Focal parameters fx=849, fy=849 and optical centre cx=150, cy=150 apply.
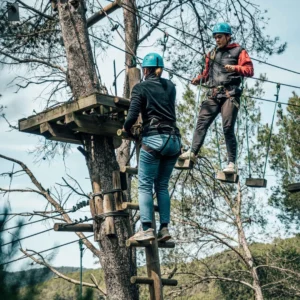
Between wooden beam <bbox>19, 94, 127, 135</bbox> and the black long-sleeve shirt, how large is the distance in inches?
21.7

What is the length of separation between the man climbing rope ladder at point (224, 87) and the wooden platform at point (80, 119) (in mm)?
803

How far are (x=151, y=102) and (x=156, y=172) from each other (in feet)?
1.87

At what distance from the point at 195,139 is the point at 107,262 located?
4.95 feet

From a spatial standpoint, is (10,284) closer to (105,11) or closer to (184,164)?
(184,164)

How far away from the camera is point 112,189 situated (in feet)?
26.1

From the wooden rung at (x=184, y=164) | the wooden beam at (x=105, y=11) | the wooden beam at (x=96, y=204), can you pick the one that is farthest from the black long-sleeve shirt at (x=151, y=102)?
the wooden beam at (x=105, y=11)

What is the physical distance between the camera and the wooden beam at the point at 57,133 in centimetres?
784

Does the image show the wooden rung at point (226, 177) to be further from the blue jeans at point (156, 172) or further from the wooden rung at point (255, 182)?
the blue jeans at point (156, 172)

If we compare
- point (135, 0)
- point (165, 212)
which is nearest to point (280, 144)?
point (135, 0)

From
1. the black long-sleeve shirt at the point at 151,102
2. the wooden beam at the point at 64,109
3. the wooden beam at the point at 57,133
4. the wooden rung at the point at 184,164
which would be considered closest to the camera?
the black long-sleeve shirt at the point at 151,102

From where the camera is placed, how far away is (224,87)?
794 cm

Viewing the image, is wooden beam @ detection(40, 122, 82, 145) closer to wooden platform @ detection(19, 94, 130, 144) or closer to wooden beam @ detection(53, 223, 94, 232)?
wooden platform @ detection(19, 94, 130, 144)

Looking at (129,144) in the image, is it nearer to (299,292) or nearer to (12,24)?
(12,24)

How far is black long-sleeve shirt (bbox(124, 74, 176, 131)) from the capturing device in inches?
271
